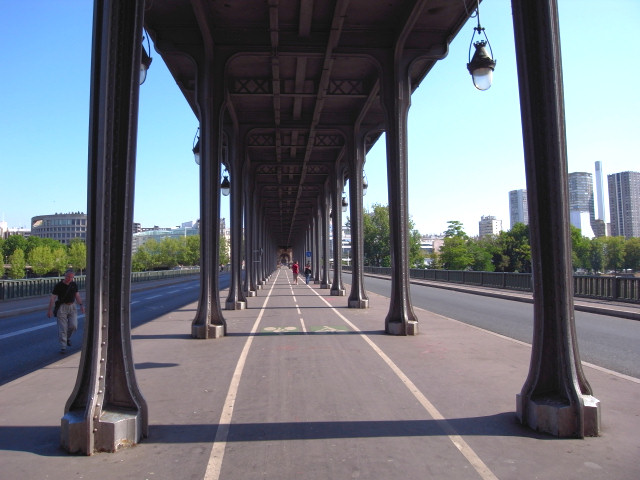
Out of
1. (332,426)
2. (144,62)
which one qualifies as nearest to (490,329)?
(332,426)

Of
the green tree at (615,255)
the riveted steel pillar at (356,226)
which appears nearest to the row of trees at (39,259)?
the green tree at (615,255)

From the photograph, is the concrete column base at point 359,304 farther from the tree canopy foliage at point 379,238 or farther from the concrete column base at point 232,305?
the tree canopy foliage at point 379,238

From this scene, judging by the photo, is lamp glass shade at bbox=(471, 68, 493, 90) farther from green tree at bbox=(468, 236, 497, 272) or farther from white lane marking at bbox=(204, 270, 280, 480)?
green tree at bbox=(468, 236, 497, 272)

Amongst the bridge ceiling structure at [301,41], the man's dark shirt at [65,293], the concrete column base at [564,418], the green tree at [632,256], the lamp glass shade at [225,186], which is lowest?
the concrete column base at [564,418]

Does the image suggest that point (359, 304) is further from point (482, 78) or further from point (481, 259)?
point (481, 259)

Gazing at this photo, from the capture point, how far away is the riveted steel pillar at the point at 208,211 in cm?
Result: 1275

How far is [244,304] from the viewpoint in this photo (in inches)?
819

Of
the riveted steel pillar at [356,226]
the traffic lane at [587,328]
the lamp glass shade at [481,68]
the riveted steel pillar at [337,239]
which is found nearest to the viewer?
the lamp glass shade at [481,68]

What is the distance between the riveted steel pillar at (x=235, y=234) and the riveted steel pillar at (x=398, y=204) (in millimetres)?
8547

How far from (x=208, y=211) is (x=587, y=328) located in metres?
10.7

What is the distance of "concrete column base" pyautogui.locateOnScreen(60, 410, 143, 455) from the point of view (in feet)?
15.8

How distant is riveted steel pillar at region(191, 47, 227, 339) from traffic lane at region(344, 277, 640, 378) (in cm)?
739

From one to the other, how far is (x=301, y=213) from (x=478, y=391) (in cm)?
5488

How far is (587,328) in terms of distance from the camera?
47.1 feet
